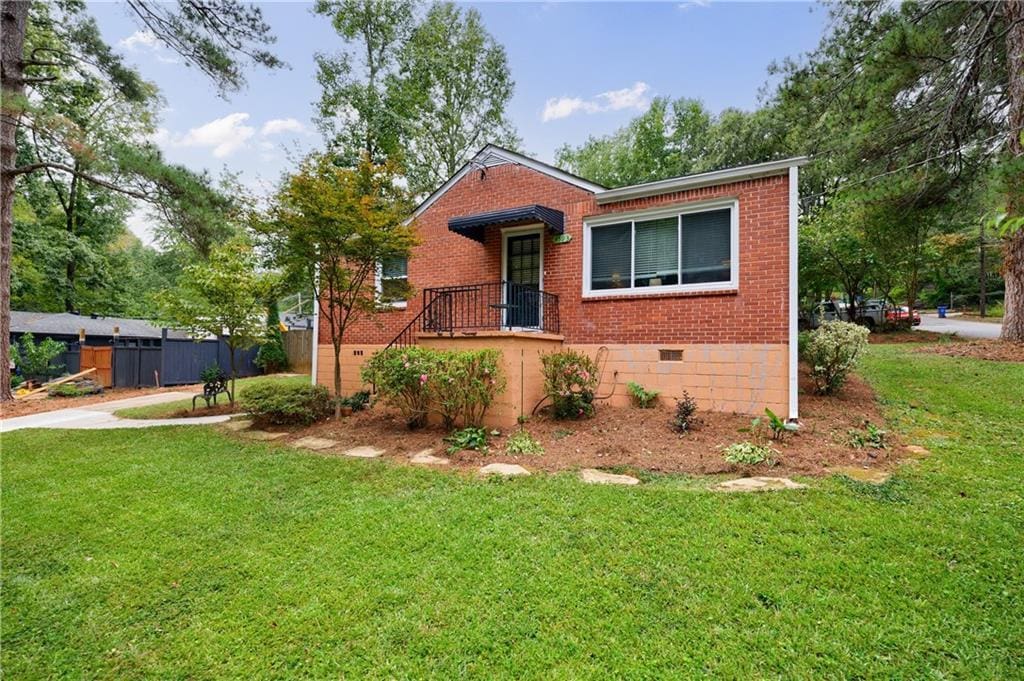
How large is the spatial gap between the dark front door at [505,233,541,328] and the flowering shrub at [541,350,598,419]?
143cm

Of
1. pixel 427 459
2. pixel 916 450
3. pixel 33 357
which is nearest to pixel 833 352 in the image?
pixel 916 450

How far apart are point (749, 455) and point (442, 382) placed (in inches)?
155

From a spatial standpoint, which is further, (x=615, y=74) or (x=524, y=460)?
(x=615, y=74)

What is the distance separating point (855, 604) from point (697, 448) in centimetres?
288

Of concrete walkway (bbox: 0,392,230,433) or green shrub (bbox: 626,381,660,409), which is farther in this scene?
concrete walkway (bbox: 0,392,230,433)

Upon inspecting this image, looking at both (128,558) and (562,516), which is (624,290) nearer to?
(562,516)

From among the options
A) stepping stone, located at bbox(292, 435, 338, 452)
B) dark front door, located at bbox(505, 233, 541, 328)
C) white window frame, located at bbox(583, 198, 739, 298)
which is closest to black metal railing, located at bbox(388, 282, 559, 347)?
dark front door, located at bbox(505, 233, 541, 328)

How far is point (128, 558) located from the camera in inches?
125

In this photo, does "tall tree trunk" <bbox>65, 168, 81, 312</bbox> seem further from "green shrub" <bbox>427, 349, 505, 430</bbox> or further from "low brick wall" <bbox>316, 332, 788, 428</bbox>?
"green shrub" <bbox>427, 349, 505, 430</bbox>

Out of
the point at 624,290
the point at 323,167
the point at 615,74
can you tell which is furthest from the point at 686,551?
the point at 615,74

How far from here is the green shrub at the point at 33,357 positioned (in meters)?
12.3

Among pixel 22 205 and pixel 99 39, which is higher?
pixel 99 39

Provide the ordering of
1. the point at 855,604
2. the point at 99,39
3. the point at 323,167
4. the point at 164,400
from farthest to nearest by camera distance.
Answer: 1. the point at 164,400
2. the point at 99,39
3. the point at 323,167
4. the point at 855,604

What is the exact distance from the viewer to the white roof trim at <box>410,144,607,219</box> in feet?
26.9
